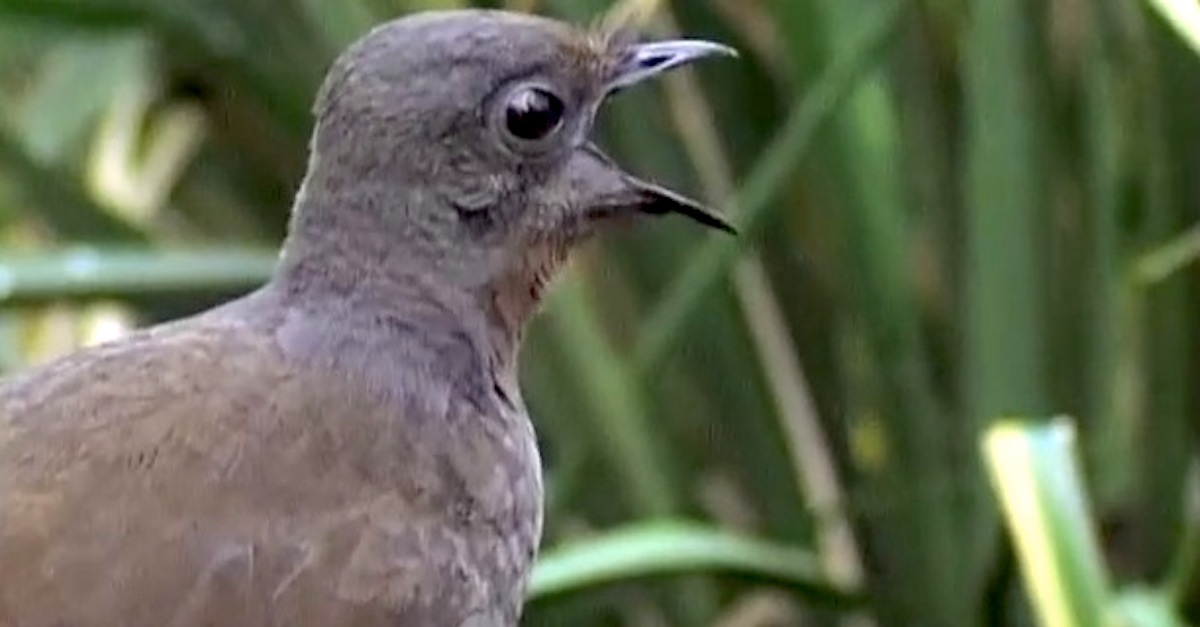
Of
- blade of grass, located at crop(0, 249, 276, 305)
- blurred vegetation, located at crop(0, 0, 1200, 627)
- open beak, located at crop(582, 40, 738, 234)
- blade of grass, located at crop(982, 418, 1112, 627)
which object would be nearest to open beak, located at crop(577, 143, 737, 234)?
open beak, located at crop(582, 40, 738, 234)

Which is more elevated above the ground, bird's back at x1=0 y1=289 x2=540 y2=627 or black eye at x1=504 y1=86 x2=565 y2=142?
black eye at x1=504 y1=86 x2=565 y2=142

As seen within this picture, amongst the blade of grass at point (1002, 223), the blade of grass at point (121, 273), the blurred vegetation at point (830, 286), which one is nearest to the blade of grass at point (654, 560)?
the blurred vegetation at point (830, 286)

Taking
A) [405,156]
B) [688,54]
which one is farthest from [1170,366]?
[405,156]

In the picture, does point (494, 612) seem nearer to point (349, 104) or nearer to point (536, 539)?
point (536, 539)

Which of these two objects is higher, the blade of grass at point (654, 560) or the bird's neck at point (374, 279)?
the bird's neck at point (374, 279)

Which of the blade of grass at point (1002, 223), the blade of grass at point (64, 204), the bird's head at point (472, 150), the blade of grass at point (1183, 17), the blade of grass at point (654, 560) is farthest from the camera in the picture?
the blade of grass at point (64, 204)

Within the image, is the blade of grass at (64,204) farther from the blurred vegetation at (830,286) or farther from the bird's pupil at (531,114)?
the bird's pupil at (531,114)

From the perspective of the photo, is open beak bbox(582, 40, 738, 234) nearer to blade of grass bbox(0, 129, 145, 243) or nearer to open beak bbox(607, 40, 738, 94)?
open beak bbox(607, 40, 738, 94)

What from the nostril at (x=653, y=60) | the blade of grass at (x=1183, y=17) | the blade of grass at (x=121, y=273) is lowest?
the blade of grass at (x=121, y=273)

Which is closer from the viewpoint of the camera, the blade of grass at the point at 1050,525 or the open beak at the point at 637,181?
the open beak at the point at 637,181
